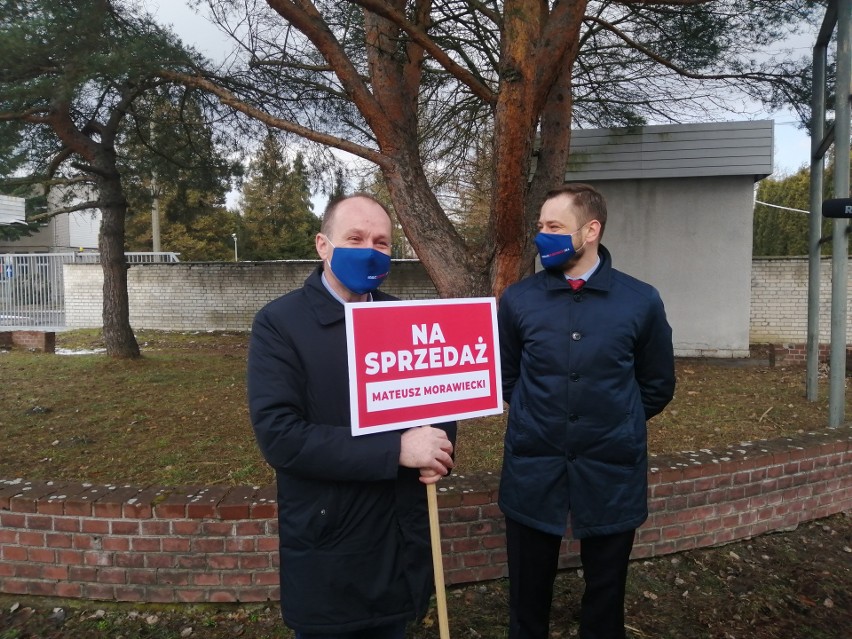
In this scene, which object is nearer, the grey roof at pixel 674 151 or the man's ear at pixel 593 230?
the man's ear at pixel 593 230

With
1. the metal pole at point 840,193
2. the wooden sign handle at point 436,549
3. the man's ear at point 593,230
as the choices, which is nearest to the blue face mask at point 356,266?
the wooden sign handle at point 436,549

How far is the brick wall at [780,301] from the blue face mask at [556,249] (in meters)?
10.7

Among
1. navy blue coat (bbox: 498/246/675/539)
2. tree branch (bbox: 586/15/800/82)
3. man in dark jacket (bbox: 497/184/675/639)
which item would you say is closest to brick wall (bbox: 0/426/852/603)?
man in dark jacket (bbox: 497/184/675/639)

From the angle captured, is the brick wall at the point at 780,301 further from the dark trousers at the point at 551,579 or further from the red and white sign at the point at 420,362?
the red and white sign at the point at 420,362

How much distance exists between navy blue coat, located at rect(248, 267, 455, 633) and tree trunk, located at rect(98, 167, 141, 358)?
8568mm

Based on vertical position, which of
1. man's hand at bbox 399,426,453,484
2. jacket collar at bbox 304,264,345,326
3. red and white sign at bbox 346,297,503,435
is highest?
jacket collar at bbox 304,264,345,326

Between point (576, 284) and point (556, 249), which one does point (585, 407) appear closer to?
point (576, 284)

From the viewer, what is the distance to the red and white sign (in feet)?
5.70

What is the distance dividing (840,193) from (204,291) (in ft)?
48.5

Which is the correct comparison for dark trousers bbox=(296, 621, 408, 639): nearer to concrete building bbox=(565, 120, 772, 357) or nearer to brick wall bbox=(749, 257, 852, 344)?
concrete building bbox=(565, 120, 772, 357)

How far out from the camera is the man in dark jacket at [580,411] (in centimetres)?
220

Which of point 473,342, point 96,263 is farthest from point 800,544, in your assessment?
point 96,263

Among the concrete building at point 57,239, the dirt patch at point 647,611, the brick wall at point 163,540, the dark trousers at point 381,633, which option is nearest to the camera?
the dark trousers at point 381,633

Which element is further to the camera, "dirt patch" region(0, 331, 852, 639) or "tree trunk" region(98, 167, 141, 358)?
"tree trunk" region(98, 167, 141, 358)
